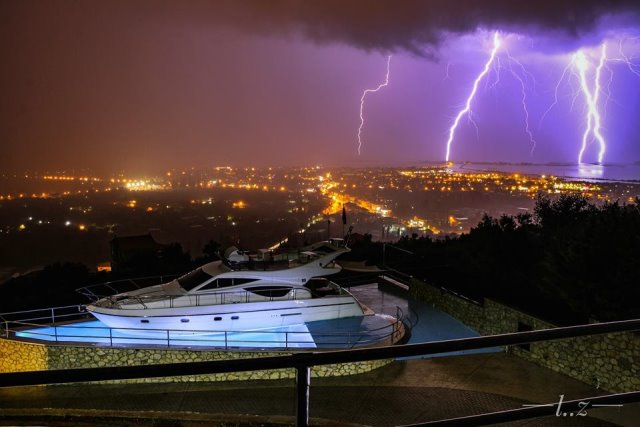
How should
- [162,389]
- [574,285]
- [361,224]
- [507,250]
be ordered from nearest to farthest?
[162,389], [574,285], [507,250], [361,224]

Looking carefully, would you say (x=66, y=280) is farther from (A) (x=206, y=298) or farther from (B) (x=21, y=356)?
(A) (x=206, y=298)

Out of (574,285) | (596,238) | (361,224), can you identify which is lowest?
(361,224)

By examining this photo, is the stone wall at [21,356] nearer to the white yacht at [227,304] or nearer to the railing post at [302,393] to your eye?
the white yacht at [227,304]

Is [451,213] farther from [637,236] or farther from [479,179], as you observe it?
[637,236]

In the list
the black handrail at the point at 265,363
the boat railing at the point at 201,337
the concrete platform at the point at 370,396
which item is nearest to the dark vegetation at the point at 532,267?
the concrete platform at the point at 370,396

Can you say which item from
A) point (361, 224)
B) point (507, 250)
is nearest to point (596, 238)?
point (507, 250)

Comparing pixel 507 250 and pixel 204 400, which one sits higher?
pixel 507 250

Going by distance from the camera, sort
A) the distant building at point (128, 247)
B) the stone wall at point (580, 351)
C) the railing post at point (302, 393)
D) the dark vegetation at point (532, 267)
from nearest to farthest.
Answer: the railing post at point (302, 393), the stone wall at point (580, 351), the dark vegetation at point (532, 267), the distant building at point (128, 247)
